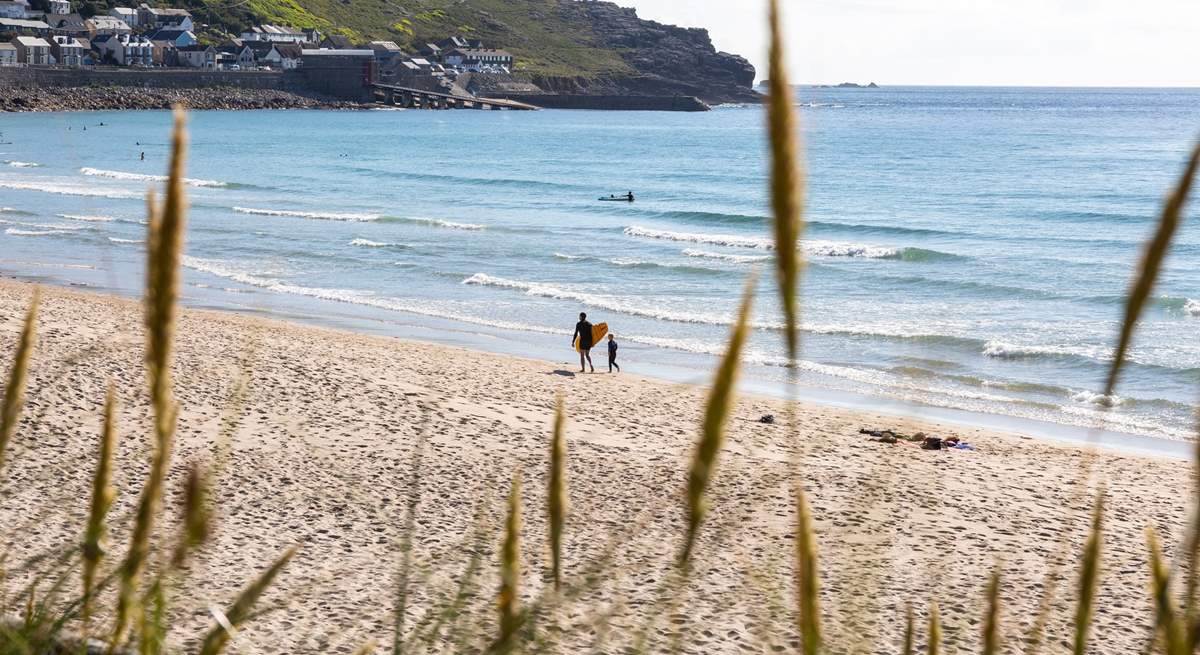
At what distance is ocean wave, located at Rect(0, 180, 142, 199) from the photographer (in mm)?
44812

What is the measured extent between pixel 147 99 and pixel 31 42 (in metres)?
11.2

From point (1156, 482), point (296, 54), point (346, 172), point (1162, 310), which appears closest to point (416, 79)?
point (296, 54)

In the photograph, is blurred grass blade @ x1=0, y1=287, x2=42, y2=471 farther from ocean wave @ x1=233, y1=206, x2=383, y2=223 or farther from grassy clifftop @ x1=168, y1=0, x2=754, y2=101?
grassy clifftop @ x1=168, y1=0, x2=754, y2=101

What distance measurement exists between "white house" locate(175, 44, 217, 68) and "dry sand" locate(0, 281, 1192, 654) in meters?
115

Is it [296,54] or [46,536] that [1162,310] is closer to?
[46,536]

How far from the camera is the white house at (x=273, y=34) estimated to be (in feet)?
447

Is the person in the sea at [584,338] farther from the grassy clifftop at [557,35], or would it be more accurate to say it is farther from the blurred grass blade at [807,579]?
the grassy clifftop at [557,35]

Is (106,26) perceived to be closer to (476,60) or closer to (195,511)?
(476,60)

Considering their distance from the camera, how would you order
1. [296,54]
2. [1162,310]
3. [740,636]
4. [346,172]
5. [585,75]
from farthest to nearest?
[585,75] → [296,54] → [346,172] → [1162,310] → [740,636]

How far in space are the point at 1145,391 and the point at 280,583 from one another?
1482 centimetres

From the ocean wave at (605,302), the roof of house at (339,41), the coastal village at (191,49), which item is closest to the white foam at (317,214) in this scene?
the ocean wave at (605,302)

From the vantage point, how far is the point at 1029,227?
133 feet

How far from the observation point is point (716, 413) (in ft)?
3.11

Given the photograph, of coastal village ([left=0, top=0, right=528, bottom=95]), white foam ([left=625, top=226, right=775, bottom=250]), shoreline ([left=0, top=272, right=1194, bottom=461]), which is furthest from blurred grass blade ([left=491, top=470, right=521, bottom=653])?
coastal village ([left=0, top=0, right=528, bottom=95])
